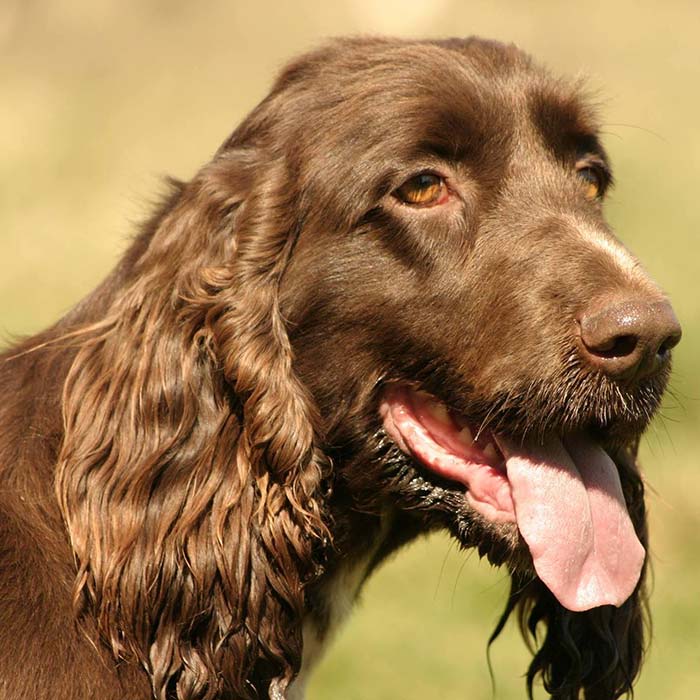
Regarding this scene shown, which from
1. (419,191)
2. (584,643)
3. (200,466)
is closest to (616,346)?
(419,191)

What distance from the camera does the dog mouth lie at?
3.26m

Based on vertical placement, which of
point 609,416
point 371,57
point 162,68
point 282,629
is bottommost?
point 162,68

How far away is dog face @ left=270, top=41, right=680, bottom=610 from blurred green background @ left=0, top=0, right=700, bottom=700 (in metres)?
0.46

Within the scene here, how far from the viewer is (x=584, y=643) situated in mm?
3957

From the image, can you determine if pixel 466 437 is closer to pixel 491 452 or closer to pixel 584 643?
pixel 491 452

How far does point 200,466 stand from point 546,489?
0.80 m

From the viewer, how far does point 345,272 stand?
332 centimetres

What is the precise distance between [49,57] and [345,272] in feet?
48.4

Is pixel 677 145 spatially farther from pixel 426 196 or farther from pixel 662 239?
pixel 426 196

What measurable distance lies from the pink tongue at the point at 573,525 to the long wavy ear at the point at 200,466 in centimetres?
49

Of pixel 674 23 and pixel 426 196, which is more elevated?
pixel 426 196

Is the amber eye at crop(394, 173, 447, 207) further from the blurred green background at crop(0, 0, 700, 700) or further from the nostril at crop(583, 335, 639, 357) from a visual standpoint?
the blurred green background at crop(0, 0, 700, 700)

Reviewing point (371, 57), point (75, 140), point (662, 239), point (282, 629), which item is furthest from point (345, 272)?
point (75, 140)

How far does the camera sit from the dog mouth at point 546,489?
3260 millimetres
